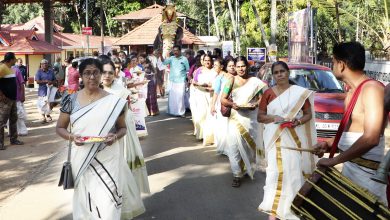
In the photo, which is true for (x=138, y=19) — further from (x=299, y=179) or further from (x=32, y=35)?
(x=299, y=179)

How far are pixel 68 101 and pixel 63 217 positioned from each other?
6.82ft

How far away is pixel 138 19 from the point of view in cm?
3944

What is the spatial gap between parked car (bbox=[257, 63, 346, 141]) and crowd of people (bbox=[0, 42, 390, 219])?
1893 millimetres

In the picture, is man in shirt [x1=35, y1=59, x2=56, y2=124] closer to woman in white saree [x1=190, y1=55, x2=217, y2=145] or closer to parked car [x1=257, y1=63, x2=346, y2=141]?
woman in white saree [x1=190, y1=55, x2=217, y2=145]

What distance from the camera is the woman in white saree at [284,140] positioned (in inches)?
194

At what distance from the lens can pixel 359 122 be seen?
10.5ft

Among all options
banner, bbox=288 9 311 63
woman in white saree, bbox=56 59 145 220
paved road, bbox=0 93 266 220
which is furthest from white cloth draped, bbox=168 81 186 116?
woman in white saree, bbox=56 59 145 220

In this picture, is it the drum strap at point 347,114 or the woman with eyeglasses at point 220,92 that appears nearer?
the drum strap at point 347,114

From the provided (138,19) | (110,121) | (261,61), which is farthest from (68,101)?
(138,19)

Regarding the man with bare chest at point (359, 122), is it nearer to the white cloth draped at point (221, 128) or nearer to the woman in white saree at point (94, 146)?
the woman in white saree at point (94, 146)

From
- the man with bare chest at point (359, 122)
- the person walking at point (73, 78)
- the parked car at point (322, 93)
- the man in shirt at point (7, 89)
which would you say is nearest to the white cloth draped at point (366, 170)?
the man with bare chest at point (359, 122)

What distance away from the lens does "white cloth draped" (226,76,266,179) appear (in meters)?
6.76

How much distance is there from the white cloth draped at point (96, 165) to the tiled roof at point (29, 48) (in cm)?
2488

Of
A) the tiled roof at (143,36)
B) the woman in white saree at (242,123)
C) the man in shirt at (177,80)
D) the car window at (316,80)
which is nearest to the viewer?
the woman in white saree at (242,123)
